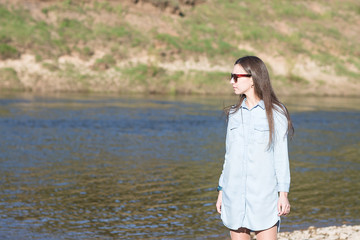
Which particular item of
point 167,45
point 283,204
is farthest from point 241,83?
point 167,45

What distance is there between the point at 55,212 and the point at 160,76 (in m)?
47.4

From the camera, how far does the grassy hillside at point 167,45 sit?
5462 centimetres

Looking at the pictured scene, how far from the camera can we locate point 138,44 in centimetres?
6172

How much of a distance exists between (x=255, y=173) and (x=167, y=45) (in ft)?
192

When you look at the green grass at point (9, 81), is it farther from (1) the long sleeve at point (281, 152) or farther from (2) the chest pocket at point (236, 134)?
(1) the long sleeve at point (281, 152)

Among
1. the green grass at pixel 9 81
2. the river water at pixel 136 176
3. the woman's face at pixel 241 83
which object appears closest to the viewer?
the woman's face at pixel 241 83

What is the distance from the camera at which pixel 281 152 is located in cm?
474

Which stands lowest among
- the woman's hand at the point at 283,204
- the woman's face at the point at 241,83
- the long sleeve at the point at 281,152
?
the woman's hand at the point at 283,204

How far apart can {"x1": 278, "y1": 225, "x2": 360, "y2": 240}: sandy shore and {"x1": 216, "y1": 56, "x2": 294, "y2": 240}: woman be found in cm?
415

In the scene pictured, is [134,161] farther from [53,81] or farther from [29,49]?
[29,49]

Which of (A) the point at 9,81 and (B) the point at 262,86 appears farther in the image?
(A) the point at 9,81

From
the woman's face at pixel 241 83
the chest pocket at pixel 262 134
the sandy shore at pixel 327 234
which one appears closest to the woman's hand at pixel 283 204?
the chest pocket at pixel 262 134

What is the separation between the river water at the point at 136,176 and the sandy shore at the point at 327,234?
0.96 metres

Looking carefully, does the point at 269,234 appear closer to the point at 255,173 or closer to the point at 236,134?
the point at 255,173
